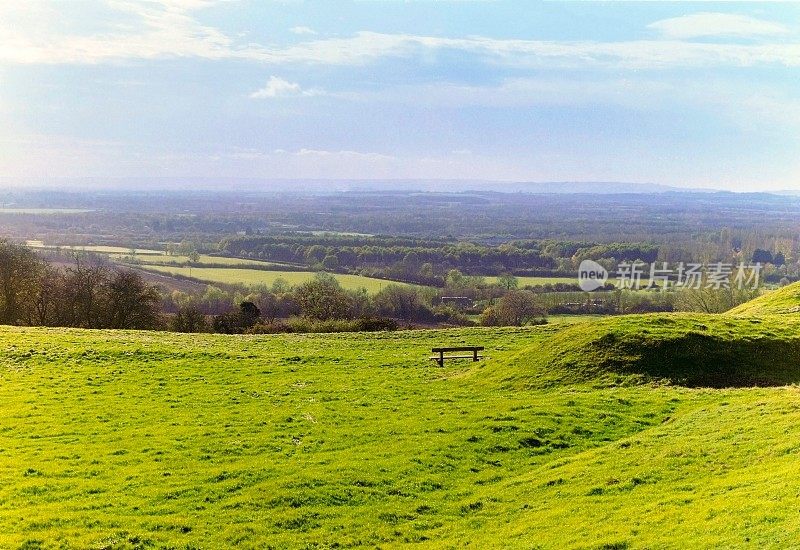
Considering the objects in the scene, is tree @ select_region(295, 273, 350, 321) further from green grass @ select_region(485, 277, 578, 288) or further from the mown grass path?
green grass @ select_region(485, 277, 578, 288)

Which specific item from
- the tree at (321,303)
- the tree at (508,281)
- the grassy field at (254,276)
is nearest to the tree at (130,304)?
the tree at (321,303)

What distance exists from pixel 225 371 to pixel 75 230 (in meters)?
187

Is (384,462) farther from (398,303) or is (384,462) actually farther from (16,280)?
(398,303)

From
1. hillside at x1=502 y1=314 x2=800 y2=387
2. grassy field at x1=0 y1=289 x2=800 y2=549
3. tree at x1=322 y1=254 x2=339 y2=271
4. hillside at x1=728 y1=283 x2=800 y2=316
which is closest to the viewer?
grassy field at x1=0 y1=289 x2=800 y2=549

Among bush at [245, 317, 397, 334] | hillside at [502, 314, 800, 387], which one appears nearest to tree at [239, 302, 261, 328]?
bush at [245, 317, 397, 334]

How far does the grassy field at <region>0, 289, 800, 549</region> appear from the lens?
14.1 metres

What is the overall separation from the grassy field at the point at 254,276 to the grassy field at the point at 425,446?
7581 centimetres

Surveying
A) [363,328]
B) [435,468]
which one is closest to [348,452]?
[435,468]

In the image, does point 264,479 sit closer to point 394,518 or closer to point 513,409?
point 394,518

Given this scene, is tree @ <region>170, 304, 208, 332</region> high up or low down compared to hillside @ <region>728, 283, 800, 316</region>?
down

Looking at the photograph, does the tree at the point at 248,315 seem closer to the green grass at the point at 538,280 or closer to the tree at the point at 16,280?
the tree at the point at 16,280

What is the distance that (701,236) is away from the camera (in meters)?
194

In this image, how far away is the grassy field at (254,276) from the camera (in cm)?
11319

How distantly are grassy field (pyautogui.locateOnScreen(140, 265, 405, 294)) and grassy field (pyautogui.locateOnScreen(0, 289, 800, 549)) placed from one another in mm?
75806
